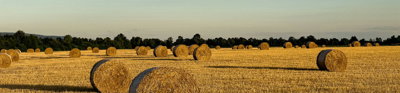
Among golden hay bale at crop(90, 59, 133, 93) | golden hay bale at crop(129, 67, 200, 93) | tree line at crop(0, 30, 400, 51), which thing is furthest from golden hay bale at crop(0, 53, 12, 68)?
tree line at crop(0, 30, 400, 51)

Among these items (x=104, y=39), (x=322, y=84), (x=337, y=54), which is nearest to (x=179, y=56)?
(x=337, y=54)

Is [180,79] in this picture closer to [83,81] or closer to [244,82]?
[244,82]

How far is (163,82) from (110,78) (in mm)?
3624

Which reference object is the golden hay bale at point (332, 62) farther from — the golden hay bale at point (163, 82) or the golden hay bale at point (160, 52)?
the golden hay bale at point (160, 52)

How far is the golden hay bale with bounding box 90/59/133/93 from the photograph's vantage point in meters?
12.0

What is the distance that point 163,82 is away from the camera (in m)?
9.03

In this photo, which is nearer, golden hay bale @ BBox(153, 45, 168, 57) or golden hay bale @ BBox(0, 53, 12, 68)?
golden hay bale @ BBox(0, 53, 12, 68)

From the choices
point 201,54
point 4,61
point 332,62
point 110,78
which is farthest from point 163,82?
point 201,54

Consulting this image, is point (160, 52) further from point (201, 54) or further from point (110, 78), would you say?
point (110, 78)

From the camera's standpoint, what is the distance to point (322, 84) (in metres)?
12.8

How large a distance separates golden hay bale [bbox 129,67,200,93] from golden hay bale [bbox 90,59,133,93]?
124 inches

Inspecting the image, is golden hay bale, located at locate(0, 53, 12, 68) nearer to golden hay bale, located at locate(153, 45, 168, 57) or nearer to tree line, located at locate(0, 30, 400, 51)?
golden hay bale, located at locate(153, 45, 168, 57)

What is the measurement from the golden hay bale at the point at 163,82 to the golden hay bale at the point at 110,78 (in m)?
3.14

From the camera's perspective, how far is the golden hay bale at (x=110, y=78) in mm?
12016
